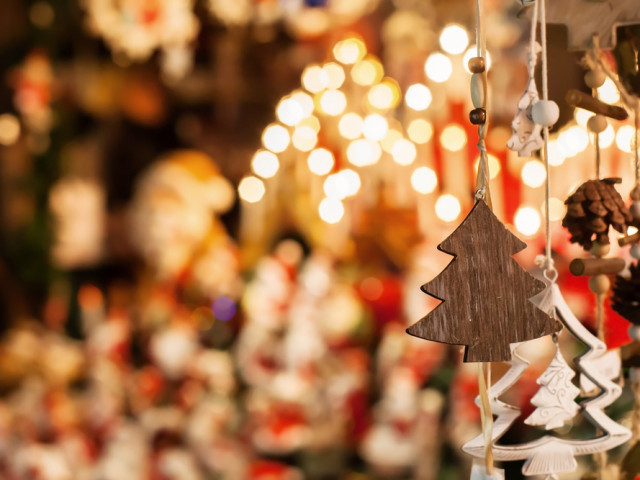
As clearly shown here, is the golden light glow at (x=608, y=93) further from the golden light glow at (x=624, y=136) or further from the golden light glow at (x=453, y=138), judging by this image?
the golden light glow at (x=453, y=138)

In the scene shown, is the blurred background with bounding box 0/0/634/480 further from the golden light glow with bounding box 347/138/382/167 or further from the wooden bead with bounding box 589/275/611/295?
the wooden bead with bounding box 589/275/611/295

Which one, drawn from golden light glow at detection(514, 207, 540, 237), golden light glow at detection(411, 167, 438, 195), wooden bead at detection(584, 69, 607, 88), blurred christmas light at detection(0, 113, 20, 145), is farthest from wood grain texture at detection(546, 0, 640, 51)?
blurred christmas light at detection(0, 113, 20, 145)

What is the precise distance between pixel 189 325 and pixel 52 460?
1.06ft

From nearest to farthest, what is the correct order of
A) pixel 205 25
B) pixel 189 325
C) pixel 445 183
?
pixel 445 183, pixel 189 325, pixel 205 25

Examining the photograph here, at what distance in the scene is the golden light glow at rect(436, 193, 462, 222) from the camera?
1.07m

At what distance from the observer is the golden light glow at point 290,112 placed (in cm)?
126

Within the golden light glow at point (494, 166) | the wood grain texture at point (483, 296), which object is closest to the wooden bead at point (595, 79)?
the wood grain texture at point (483, 296)

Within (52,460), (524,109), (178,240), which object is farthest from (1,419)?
(524,109)

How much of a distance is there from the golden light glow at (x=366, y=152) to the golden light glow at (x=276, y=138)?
15cm

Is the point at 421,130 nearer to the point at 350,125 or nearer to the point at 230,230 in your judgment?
the point at 350,125

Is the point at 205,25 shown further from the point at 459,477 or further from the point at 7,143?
the point at 459,477

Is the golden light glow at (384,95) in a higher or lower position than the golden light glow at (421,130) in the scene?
higher

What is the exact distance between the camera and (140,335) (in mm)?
1265

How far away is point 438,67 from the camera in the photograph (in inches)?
41.5
